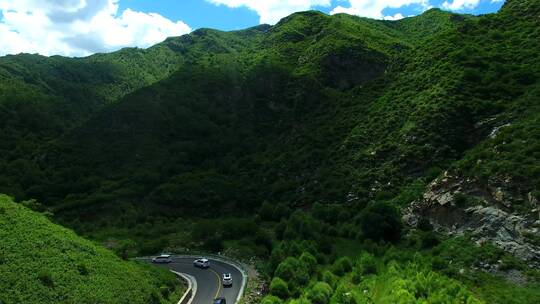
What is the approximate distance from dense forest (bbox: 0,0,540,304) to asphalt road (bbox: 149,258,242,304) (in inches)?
143

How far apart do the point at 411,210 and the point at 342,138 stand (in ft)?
115

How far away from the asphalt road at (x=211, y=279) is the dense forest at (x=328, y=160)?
363cm

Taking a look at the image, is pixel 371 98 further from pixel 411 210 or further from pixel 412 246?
pixel 412 246

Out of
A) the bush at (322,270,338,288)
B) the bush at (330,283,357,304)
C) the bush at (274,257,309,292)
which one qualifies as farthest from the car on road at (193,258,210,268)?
the bush at (330,283,357,304)

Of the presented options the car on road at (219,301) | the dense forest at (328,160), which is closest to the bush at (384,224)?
the dense forest at (328,160)

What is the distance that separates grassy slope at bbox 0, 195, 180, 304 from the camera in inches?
1094

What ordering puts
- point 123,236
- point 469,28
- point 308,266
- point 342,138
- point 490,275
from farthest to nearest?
point 469,28
point 342,138
point 123,236
point 308,266
point 490,275

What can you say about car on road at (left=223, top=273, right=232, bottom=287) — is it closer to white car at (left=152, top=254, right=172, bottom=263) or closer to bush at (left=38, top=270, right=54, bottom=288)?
white car at (left=152, top=254, right=172, bottom=263)

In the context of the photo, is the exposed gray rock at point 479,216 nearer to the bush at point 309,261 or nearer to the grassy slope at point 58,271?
the bush at point 309,261

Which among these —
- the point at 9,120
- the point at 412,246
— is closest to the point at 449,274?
the point at 412,246

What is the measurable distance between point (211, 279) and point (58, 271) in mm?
20161

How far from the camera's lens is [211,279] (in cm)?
4856

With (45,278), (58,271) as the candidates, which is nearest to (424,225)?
(58,271)

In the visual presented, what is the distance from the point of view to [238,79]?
136 m
